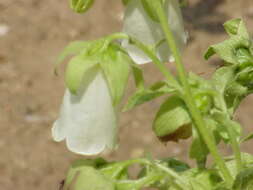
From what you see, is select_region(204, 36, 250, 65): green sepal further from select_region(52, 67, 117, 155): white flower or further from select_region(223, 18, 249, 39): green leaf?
select_region(52, 67, 117, 155): white flower

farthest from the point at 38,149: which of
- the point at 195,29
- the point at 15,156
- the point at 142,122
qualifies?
the point at 195,29

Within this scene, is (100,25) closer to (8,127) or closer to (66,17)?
(66,17)

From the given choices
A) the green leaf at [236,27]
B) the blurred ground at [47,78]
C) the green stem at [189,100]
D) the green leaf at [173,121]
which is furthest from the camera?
the blurred ground at [47,78]

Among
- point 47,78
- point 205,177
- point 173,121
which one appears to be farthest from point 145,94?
point 47,78

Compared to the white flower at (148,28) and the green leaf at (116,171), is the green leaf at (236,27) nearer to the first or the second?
the white flower at (148,28)

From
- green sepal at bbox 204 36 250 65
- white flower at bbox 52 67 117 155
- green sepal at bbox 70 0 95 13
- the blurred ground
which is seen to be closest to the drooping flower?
white flower at bbox 52 67 117 155

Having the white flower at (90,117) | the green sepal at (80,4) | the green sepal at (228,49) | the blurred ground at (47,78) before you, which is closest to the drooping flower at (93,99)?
the white flower at (90,117)

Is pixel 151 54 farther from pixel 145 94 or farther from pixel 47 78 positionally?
pixel 47 78
